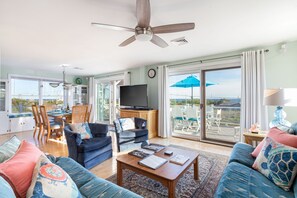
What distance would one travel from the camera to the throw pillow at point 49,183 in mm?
857

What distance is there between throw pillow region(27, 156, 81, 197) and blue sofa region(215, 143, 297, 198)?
112 cm

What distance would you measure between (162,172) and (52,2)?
2352mm

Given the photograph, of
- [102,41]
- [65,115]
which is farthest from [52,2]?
[65,115]

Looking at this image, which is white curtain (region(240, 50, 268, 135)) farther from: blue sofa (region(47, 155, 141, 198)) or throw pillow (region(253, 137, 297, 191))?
blue sofa (region(47, 155, 141, 198))

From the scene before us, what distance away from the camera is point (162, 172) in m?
1.63

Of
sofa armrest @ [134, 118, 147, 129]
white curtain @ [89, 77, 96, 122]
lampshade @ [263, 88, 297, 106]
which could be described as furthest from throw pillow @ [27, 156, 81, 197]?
white curtain @ [89, 77, 96, 122]

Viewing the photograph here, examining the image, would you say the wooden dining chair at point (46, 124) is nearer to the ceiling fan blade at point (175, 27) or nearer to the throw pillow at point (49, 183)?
the throw pillow at point (49, 183)

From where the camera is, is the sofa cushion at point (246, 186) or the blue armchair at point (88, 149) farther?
the blue armchair at point (88, 149)

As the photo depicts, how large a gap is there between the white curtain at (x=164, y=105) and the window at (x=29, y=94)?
382 cm

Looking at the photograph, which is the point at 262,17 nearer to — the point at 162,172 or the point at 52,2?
the point at 162,172

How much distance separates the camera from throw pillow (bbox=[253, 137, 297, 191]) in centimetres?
130

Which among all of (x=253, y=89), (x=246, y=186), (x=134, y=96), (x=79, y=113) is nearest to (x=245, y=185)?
(x=246, y=186)

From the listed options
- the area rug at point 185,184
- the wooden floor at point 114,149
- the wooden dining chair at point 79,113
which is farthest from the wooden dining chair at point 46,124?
Answer: the area rug at point 185,184

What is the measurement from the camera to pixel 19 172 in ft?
3.18
